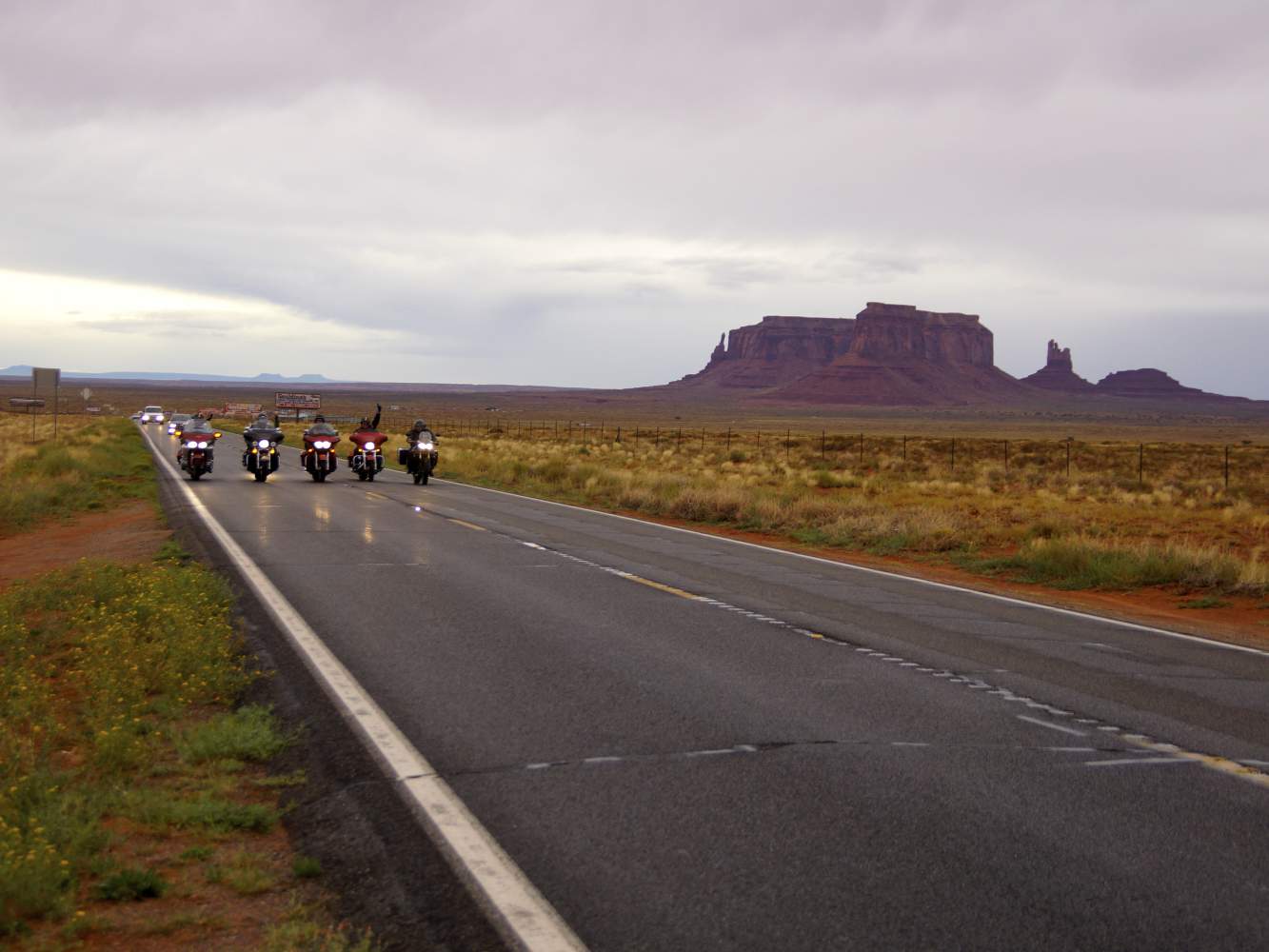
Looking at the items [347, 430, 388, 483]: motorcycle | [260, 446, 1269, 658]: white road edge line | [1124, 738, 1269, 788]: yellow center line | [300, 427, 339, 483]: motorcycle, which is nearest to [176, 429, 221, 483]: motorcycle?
[300, 427, 339, 483]: motorcycle

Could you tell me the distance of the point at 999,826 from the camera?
527cm

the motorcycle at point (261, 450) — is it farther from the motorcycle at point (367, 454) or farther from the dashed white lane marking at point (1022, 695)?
the dashed white lane marking at point (1022, 695)

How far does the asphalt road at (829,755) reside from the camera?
172 inches

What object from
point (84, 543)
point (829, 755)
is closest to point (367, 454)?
point (84, 543)

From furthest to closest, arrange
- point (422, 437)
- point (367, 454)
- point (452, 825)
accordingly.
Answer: point (422, 437)
point (367, 454)
point (452, 825)

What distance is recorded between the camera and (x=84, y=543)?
1775cm

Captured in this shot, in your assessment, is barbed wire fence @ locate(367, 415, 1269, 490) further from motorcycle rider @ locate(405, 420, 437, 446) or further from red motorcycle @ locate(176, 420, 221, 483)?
red motorcycle @ locate(176, 420, 221, 483)

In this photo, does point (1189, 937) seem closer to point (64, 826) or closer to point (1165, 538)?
point (64, 826)

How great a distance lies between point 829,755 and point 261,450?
2568cm

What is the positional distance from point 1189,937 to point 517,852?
104 inches

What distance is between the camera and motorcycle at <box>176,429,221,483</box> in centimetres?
2992

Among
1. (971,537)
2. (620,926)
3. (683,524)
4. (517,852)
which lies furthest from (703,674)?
(683,524)

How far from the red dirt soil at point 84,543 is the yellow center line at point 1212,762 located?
12.2 m

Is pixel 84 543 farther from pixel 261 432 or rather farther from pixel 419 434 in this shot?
pixel 419 434
